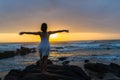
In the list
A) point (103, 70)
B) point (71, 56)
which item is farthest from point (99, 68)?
point (71, 56)

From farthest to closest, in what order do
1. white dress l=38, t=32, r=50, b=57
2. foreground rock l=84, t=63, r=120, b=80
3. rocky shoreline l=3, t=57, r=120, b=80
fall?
foreground rock l=84, t=63, r=120, b=80, rocky shoreline l=3, t=57, r=120, b=80, white dress l=38, t=32, r=50, b=57

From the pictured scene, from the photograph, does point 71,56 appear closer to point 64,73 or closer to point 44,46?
point 64,73

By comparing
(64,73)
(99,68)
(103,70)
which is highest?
(64,73)

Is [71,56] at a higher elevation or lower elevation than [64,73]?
lower

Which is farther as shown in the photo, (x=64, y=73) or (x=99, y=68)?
(x=99, y=68)

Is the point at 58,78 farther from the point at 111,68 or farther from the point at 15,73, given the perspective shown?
→ the point at 111,68

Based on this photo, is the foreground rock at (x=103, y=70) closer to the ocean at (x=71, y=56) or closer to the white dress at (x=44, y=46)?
the ocean at (x=71, y=56)

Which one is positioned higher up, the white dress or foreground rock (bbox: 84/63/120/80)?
the white dress

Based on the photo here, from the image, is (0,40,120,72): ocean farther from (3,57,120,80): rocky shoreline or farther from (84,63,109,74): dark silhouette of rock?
(3,57,120,80): rocky shoreline

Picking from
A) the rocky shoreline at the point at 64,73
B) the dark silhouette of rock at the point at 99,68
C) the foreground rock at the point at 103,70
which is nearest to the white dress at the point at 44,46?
the rocky shoreline at the point at 64,73

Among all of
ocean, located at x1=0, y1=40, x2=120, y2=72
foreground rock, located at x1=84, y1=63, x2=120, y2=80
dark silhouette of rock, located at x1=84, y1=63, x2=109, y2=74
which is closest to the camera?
foreground rock, located at x1=84, y1=63, x2=120, y2=80

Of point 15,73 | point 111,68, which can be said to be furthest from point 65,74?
point 111,68

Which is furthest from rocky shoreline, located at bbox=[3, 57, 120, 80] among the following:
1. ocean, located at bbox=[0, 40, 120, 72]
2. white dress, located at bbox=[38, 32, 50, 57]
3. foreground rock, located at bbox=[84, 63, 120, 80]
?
ocean, located at bbox=[0, 40, 120, 72]

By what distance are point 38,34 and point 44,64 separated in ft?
3.73
